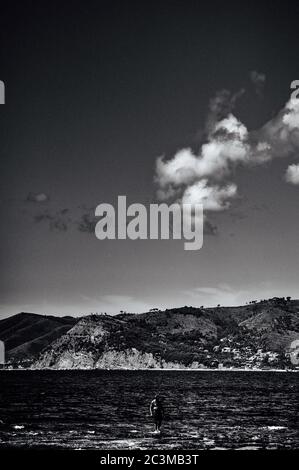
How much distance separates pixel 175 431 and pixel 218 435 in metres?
3.79

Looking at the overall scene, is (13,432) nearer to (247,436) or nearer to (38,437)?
(38,437)

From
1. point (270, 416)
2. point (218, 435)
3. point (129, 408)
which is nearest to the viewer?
point (218, 435)

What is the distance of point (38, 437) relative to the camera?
40.0m
